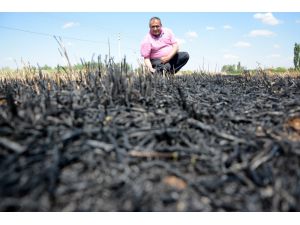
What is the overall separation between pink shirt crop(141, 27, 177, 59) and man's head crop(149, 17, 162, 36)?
0.13 m

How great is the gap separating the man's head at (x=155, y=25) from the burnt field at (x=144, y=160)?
3.15 meters

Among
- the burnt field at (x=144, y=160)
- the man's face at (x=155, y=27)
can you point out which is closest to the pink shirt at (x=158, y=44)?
the man's face at (x=155, y=27)

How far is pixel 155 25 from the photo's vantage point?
14.3ft

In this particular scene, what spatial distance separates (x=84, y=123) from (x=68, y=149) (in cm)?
25

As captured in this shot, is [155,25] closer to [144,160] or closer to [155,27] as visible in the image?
[155,27]

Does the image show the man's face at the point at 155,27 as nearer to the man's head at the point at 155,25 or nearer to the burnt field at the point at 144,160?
the man's head at the point at 155,25

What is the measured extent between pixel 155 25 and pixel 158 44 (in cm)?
35

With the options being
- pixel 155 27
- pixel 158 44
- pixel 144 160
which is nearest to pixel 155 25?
pixel 155 27

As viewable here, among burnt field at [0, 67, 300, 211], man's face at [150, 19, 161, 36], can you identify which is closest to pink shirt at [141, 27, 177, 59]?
man's face at [150, 19, 161, 36]

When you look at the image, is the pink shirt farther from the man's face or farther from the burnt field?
the burnt field

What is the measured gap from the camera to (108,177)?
100 centimetres

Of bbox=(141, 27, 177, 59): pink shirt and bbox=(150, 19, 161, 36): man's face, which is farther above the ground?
bbox=(150, 19, 161, 36): man's face

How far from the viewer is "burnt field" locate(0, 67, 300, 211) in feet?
3.02

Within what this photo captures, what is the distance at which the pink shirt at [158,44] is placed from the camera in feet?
14.9
